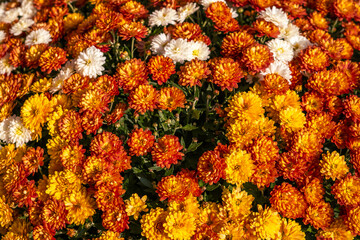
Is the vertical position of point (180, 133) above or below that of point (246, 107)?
below

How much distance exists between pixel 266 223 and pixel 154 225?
2.53 ft

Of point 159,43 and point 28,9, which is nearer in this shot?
point 159,43

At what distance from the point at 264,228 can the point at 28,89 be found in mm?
2379

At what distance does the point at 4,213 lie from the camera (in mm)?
2447

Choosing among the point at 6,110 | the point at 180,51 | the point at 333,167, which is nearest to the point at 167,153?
the point at 180,51

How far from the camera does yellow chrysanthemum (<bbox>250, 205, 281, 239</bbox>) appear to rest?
212cm

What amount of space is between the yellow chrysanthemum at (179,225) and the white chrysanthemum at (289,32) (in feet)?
6.80

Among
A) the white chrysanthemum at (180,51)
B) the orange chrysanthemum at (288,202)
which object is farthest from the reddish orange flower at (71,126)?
the orange chrysanthemum at (288,202)

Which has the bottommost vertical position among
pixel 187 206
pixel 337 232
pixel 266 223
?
pixel 337 232

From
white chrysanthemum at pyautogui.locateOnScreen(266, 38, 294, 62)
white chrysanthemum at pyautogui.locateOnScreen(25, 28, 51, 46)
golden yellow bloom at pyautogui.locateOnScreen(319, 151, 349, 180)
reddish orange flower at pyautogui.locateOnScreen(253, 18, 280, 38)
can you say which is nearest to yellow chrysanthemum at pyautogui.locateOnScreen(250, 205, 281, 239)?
golden yellow bloom at pyautogui.locateOnScreen(319, 151, 349, 180)

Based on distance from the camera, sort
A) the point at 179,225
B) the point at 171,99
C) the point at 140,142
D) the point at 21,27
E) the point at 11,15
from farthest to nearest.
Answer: the point at 11,15 < the point at 21,27 < the point at 171,99 < the point at 140,142 < the point at 179,225

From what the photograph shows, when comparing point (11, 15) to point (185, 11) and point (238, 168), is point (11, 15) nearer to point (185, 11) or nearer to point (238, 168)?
point (185, 11)

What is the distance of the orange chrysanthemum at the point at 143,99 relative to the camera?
97.2 inches

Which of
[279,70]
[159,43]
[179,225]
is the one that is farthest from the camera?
[159,43]
